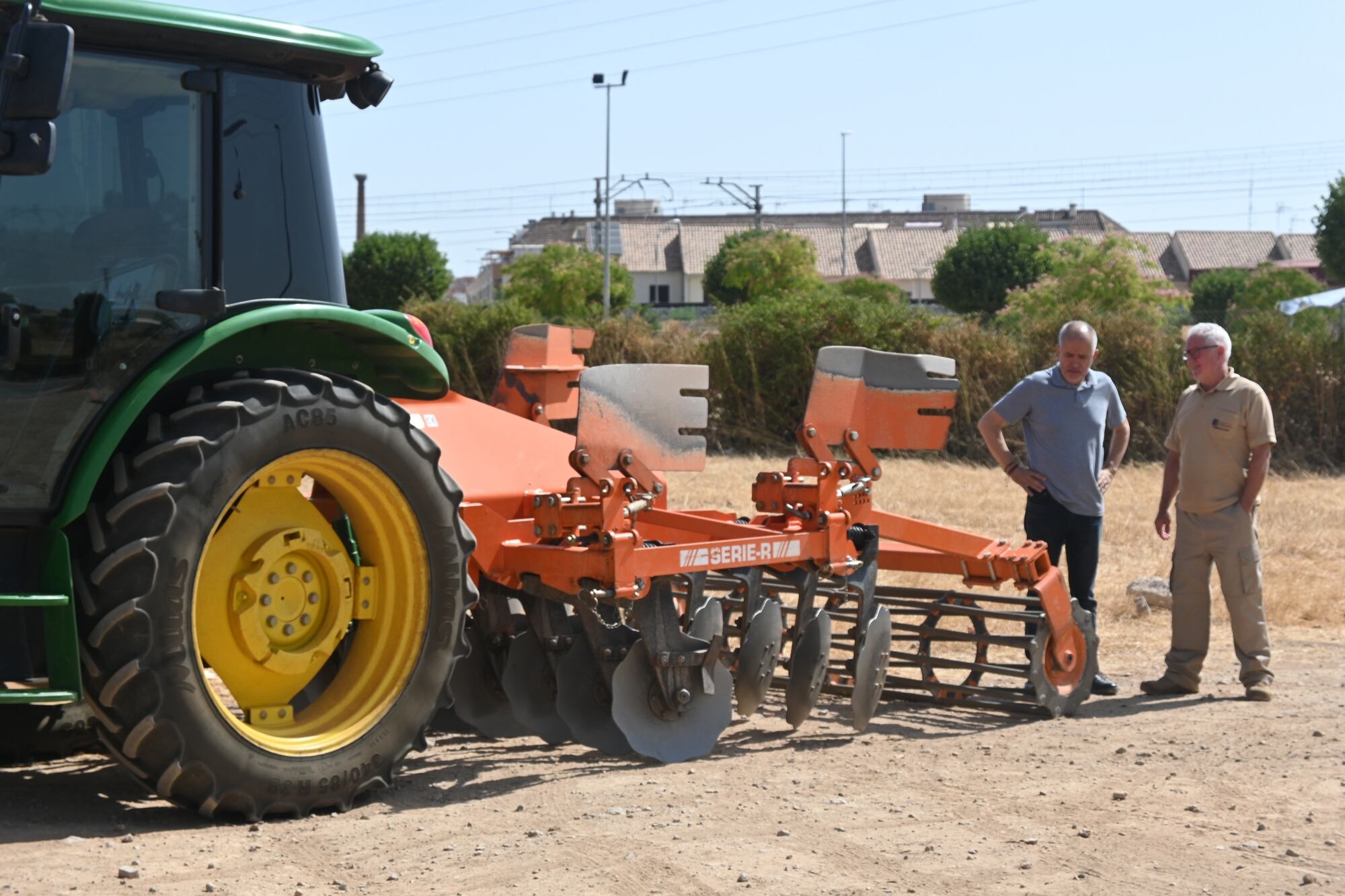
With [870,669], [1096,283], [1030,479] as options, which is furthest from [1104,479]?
[1096,283]

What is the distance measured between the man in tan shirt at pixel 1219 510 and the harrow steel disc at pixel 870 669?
5.70ft

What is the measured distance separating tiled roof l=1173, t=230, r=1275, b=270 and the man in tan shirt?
8646 centimetres

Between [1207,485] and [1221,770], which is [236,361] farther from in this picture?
[1207,485]

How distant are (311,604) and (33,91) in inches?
64.8

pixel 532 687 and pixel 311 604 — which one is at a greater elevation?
pixel 311 604

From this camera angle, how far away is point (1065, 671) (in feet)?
21.6

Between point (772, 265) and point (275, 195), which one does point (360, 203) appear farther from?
point (275, 195)

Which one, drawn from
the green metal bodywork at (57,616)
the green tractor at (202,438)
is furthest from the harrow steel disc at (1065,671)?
the green metal bodywork at (57,616)

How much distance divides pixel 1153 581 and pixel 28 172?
7167 millimetres

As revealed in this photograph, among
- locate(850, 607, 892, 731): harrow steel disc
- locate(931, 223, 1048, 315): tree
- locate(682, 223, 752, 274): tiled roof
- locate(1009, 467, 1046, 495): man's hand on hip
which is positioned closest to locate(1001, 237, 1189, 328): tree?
locate(931, 223, 1048, 315): tree

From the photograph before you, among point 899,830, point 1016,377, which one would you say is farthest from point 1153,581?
point 1016,377

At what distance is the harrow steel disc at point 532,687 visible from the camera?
217 inches

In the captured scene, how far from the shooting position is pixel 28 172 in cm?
360

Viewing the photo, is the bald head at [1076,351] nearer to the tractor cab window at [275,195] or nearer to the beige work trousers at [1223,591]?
the beige work trousers at [1223,591]
